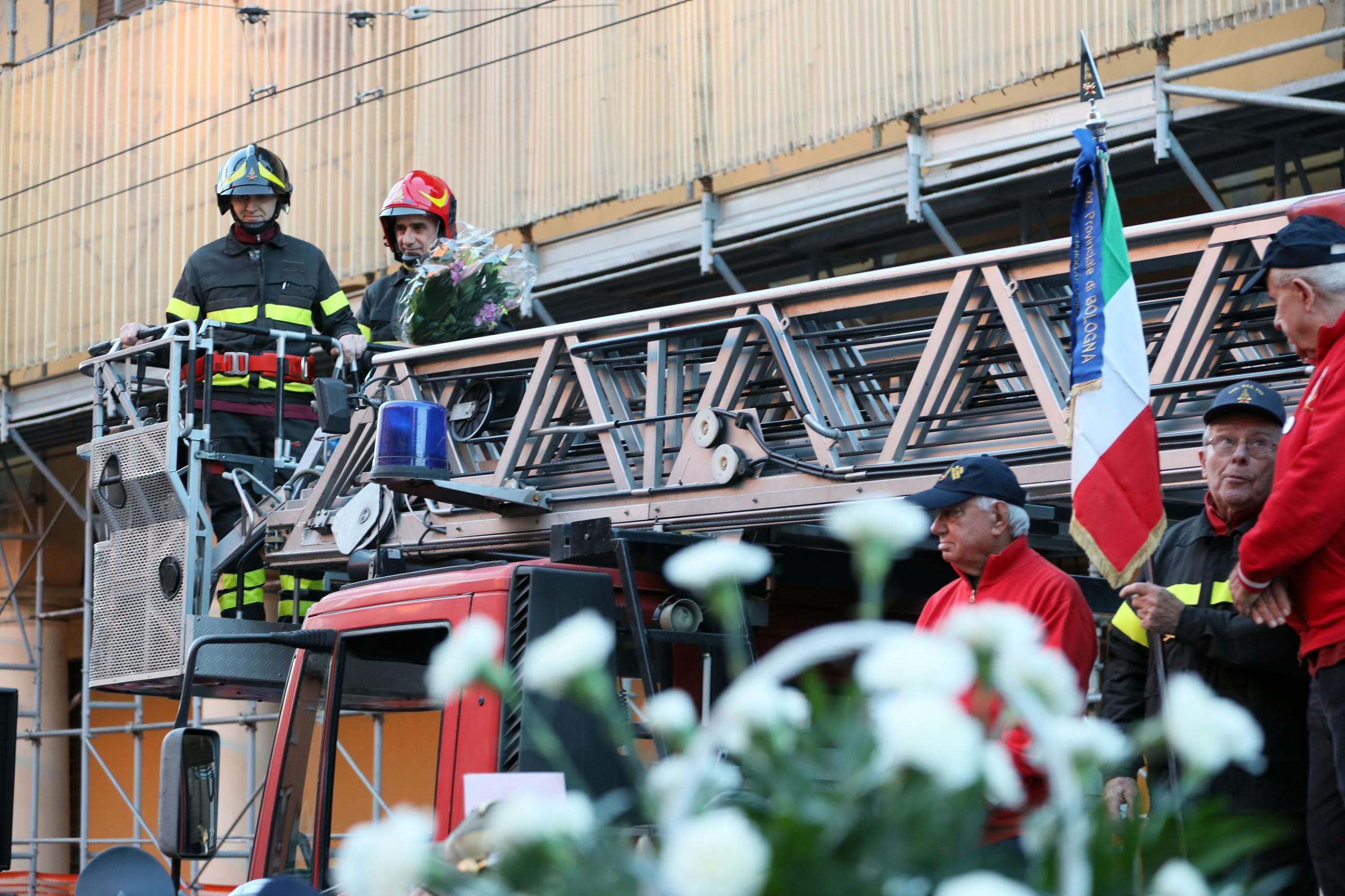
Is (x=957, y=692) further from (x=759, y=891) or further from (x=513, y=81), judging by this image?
(x=513, y=81)

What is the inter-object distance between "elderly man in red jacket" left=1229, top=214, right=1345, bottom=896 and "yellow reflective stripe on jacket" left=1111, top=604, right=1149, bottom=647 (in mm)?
549

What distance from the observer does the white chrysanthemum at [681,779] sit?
151 centimetres

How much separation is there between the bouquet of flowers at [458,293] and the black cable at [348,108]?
5.56 metres

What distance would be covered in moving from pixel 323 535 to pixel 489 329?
3.25 feet

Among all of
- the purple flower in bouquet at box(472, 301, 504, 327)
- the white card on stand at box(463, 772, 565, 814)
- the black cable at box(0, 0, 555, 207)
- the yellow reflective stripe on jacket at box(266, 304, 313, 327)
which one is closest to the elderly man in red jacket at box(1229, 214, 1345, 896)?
the white card on stand at box(463, 772, 565, 814)

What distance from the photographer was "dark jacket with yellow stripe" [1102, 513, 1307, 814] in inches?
164

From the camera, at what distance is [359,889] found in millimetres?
1504

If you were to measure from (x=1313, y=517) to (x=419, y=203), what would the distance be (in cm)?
424

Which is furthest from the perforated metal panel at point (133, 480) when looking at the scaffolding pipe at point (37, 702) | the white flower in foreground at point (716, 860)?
the scaffolding pipe at point (37, 702)

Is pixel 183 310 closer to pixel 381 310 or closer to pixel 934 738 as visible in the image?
pixel 381 310

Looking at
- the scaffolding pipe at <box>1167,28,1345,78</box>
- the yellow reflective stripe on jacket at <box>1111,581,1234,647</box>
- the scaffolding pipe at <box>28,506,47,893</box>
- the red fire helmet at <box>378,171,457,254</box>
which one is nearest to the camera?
the yellow reflective stripe on jacket at <box>1111,581,1234,647</box>

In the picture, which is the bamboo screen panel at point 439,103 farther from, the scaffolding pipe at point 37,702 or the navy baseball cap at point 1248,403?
the navy baseball cap at point 1248,403

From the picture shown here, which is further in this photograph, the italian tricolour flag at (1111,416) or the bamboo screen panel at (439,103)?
the bamboo screen panel at (439,103)

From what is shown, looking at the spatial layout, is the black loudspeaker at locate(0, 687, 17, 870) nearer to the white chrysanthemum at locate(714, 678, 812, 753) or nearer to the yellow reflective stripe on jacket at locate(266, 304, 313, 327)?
the yellow reflective stripe on jacket at locate(266, 304, 313, 327)
